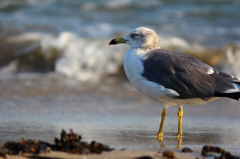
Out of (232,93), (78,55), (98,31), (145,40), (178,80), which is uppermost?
(98,31)

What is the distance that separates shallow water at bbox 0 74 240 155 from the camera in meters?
4.52

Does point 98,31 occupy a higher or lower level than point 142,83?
higher

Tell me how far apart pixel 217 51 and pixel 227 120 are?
366 cm

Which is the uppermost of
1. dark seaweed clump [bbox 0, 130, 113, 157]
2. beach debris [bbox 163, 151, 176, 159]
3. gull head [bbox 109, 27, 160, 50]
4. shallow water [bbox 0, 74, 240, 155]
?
gull head [bbox 109, 27, 160, 50]

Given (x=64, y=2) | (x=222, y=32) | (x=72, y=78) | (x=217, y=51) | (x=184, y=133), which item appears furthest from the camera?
(x=64, y=2)

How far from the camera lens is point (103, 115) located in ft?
19.5

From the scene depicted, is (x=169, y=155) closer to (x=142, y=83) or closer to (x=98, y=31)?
(x=142, y=83)

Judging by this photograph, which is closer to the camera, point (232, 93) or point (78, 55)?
point (232, 93)

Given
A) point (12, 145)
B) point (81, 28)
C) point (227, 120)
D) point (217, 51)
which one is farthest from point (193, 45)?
point (12, 145)

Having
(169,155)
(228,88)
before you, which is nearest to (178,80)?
(228,88)

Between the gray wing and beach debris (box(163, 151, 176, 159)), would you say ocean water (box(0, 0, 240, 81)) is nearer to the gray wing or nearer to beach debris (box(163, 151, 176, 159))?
the gray wing

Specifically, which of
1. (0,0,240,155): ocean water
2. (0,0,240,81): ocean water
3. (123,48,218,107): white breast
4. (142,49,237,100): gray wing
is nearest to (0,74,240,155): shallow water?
(0,0,240,155): ocean water

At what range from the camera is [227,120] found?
576cm

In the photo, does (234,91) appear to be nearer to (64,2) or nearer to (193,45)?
(193,45)
